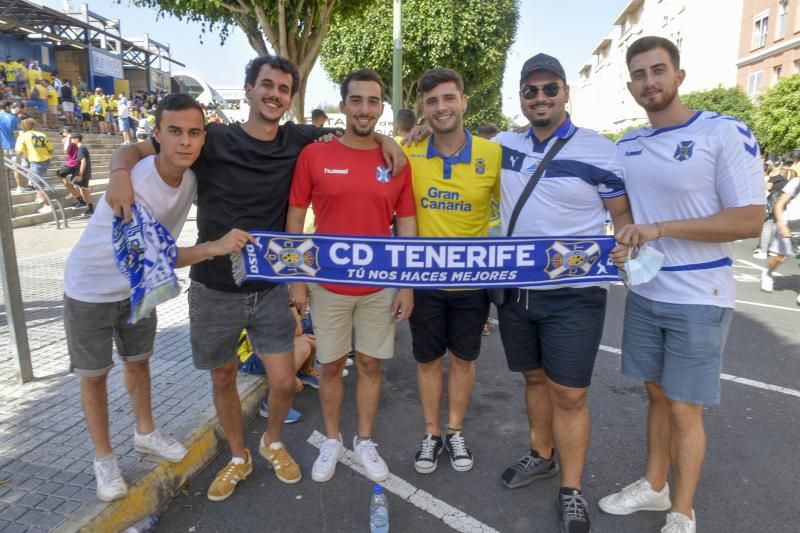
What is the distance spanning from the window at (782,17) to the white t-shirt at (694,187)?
37769 millimetres

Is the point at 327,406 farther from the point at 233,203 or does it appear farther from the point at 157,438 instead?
the point at 233,203

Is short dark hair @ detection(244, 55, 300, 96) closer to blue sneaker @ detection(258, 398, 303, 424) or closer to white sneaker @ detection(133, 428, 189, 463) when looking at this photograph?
white sneaker @ detection(133, 428, 189, 463)

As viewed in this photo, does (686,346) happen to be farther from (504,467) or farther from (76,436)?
(76,436)

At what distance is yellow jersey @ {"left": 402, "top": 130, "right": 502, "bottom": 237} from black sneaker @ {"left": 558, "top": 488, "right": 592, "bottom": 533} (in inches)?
60.6

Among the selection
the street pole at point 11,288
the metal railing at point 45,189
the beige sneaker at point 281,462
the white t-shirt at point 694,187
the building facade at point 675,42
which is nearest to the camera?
the white t-shirt at point 694,187

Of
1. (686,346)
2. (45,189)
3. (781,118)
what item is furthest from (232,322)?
(781,118)

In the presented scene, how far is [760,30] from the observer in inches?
1369

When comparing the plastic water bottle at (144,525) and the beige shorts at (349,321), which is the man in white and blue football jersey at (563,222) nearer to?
the beige shorts at (349,321)

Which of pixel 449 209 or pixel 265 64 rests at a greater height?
pixel 265 64

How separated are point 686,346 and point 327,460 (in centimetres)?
214

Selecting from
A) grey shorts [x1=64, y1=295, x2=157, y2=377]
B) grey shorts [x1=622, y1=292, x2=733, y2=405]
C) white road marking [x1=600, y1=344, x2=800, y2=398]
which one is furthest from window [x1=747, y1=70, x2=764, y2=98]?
grey shorts [x1=64, y1=295, x2=157, y2=377]

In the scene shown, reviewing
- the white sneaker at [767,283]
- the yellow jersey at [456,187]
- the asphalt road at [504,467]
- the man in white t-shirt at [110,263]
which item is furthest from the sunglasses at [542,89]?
the white sneaker at [767,283]

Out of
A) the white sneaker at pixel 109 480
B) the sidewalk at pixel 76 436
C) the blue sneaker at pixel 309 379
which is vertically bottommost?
the blue sneaker at pixel 309 379

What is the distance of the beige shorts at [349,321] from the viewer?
331 centimetres
